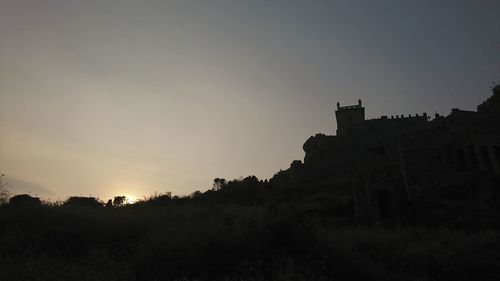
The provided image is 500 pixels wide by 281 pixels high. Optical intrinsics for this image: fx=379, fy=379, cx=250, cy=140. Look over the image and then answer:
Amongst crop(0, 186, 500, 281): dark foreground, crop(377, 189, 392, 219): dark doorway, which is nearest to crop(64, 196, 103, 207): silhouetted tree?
crop(0, 186, 500, 281): dark foreground

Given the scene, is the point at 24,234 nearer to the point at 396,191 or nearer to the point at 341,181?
the point at 396,191

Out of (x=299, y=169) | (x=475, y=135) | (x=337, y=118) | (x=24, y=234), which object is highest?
(x=337, y=118)

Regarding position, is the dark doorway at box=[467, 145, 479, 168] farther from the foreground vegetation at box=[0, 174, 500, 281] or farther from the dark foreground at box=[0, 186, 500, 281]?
the dark foreground at box=[0, 186, 500, 281]

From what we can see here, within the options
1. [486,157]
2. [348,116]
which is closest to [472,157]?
[486,157]

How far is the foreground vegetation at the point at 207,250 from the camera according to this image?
292 inches

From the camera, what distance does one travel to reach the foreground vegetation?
7.42 metres

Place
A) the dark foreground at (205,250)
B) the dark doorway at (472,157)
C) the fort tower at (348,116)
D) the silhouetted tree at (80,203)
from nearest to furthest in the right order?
1. the dark foreground at (205,250)
2. the silhouetted tree at (80,203)
3. the dark doorway at (472,157)
4. the fort tower at (348,116)

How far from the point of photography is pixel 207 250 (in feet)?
26.9

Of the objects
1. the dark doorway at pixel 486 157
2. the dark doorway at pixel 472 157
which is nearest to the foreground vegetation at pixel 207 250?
the dark doorway at pixel 472 157

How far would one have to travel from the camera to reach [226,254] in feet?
27.3

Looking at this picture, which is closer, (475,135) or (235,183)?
(475,135)

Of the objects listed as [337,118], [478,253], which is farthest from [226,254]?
[337,118]

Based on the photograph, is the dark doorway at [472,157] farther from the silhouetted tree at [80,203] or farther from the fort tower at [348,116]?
the fort tower at [348,116]

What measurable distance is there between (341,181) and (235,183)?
13242 mm
